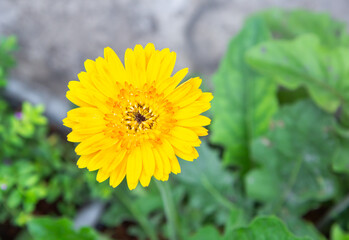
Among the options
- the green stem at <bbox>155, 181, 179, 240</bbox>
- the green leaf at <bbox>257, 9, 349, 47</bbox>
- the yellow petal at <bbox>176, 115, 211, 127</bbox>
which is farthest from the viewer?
the green leaf at <bbox>257, 9, 349, 47</bbox>

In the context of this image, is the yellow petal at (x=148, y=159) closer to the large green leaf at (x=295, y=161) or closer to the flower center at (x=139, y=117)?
the flower center at (x=139, y=117)

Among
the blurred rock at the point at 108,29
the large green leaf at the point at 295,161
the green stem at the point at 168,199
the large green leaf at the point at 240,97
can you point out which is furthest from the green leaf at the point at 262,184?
the blurred rock at the point at 108,29

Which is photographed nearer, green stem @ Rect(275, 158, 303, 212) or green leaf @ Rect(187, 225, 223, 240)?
green leaf @ Rect(187, 225, 223, 240)

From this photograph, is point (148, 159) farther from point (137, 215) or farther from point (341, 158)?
point (341, 158)

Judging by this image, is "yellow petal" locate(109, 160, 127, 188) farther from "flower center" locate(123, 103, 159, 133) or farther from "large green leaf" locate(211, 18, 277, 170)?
"large green leaf" locate(211, 18, 277, 170)

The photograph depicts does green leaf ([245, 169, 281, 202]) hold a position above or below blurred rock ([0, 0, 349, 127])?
below

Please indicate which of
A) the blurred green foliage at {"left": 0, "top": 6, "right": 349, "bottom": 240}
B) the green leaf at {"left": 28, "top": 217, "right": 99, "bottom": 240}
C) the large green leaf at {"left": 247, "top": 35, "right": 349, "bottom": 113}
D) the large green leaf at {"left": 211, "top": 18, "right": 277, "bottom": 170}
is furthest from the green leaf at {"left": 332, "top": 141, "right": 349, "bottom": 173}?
the green leaf at {"left": 28, "top": 217, "right": 99, "bottom": 240}

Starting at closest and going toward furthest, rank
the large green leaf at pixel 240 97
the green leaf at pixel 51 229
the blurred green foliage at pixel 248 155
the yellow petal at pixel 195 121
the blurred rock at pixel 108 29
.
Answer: the yellow petal at pixel 195 121 → the green leaf at pixel 51 229 → the blurred green foliage at pixel 248 155 → the large green leaf at pixel 240 97 → the blurred rock at pixel 108 29
